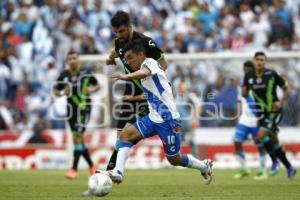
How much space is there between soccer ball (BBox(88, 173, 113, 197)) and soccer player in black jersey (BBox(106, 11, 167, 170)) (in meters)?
1.68

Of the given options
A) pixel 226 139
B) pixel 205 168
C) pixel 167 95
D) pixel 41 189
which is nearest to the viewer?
pixel 167 95

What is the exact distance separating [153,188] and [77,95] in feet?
17.3

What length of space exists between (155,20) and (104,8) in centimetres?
200

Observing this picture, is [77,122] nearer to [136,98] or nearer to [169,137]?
[136,98]

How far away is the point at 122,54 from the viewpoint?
45.3ft

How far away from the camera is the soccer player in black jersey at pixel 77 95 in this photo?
1931cm

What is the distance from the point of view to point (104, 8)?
29375 mm

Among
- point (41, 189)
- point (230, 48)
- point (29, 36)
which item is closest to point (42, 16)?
point (29, 36)

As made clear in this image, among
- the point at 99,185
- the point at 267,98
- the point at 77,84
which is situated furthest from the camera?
the point at 77,84

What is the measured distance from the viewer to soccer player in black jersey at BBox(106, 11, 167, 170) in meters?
13.3

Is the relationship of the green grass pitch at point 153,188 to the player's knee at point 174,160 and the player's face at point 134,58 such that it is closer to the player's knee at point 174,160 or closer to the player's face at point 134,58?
the player's knee at point 174,160

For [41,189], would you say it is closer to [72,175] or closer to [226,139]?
[72,175]

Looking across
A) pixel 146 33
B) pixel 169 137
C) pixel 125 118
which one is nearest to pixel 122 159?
pixel 169 137

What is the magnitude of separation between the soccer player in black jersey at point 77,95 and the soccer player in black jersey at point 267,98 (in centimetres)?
366
